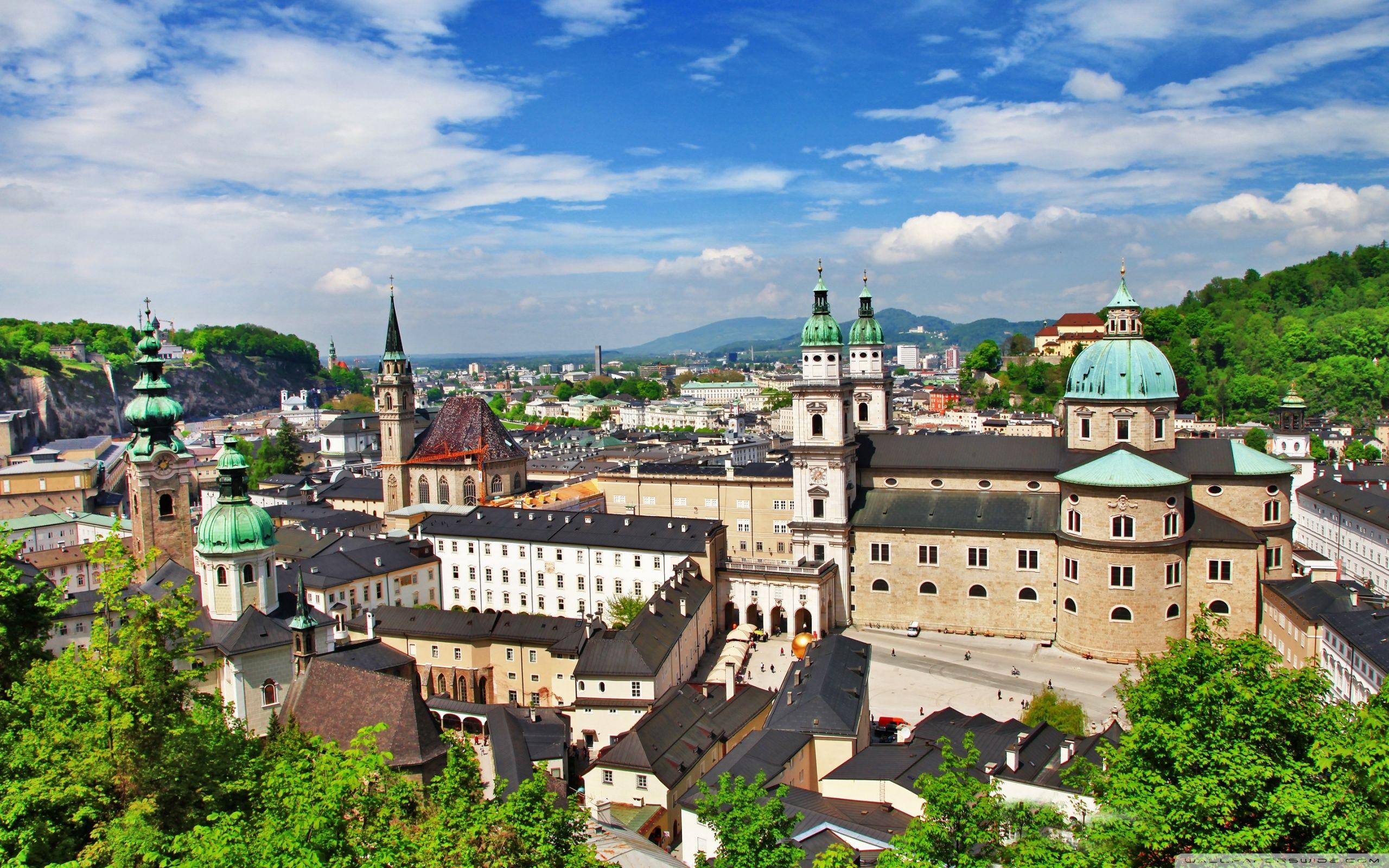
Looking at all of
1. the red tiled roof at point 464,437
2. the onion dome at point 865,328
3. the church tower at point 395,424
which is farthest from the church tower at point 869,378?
the church tower at point 395,424

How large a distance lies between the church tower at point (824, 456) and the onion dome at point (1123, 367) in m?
13.0

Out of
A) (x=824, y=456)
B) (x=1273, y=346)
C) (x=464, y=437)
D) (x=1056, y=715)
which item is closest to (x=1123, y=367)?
(x=824, y=456)

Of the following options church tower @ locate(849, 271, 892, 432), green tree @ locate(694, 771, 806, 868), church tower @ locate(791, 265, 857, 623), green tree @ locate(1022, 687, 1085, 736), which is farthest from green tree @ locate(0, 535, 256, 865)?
church tower @ locate(849, 271, 892, 432)

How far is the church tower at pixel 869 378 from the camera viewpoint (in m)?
70.2

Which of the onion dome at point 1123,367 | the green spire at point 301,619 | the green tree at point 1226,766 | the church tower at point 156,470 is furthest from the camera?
the onion dome at point 1123,367

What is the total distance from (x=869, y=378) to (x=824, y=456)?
53.0 feet

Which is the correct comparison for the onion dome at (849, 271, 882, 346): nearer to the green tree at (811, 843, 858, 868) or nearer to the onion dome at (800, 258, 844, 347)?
the onion dome at (800, 258, 844, 347)

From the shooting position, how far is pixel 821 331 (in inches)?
2242

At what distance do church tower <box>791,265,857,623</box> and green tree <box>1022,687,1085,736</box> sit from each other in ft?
61.8

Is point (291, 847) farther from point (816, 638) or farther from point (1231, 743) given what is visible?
point (816, 638)

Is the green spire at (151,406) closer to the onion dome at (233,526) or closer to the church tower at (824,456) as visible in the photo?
the onion dome at (233,526)

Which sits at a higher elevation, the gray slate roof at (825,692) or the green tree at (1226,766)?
the green tree at (1226,766)

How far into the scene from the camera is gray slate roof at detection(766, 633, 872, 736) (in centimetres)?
3375

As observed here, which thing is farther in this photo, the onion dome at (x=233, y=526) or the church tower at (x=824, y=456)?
the church tower at (x=824, y=456)
